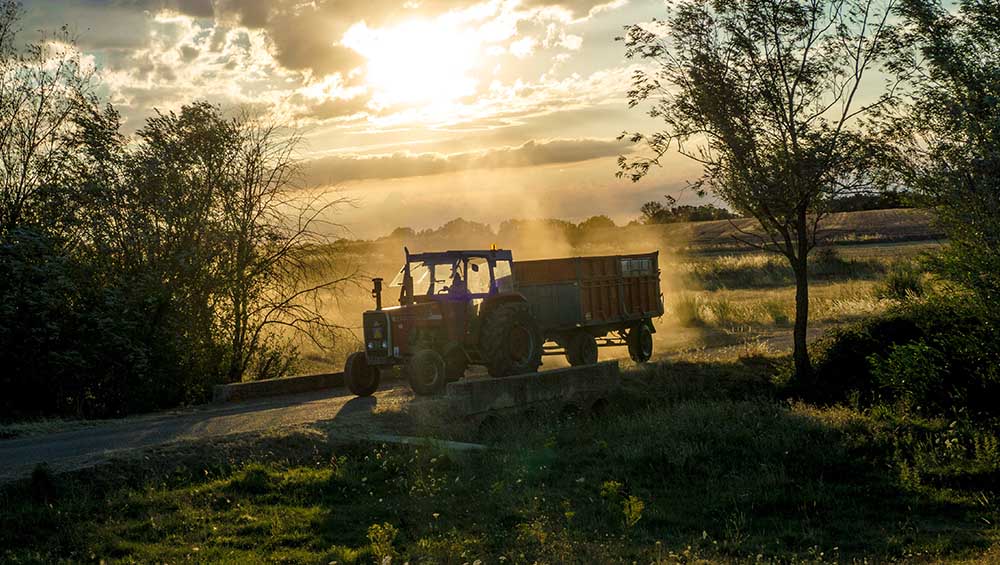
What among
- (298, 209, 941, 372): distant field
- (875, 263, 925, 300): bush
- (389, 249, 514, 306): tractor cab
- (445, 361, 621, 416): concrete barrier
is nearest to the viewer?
(445, 361, 621, 416): concrete barrier

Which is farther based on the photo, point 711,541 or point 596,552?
point 711,541

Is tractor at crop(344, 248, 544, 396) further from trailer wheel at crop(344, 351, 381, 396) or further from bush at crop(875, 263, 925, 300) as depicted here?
bush at crop(875, 263, 925, 300)

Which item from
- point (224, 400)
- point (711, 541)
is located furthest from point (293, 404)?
point (711, 541)

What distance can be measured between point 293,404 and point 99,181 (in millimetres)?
6093

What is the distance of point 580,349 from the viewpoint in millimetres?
21078

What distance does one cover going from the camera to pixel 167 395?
61.1 feet

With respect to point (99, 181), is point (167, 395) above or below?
below

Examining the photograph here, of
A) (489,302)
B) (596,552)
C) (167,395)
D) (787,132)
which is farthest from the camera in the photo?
(787,132)

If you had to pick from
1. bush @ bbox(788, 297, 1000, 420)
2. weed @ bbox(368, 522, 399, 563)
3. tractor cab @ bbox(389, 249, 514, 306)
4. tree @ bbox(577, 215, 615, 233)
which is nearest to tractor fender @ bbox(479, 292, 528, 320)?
tractor cab @ bbox(389, 249, 514, 306)

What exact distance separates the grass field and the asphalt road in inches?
26.4

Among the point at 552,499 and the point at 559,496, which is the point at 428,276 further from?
the point at 552,499

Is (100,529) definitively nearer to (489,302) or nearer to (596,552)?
(596,552)

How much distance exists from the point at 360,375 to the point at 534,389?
3.46 meters

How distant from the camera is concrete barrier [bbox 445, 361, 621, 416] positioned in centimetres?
1522
